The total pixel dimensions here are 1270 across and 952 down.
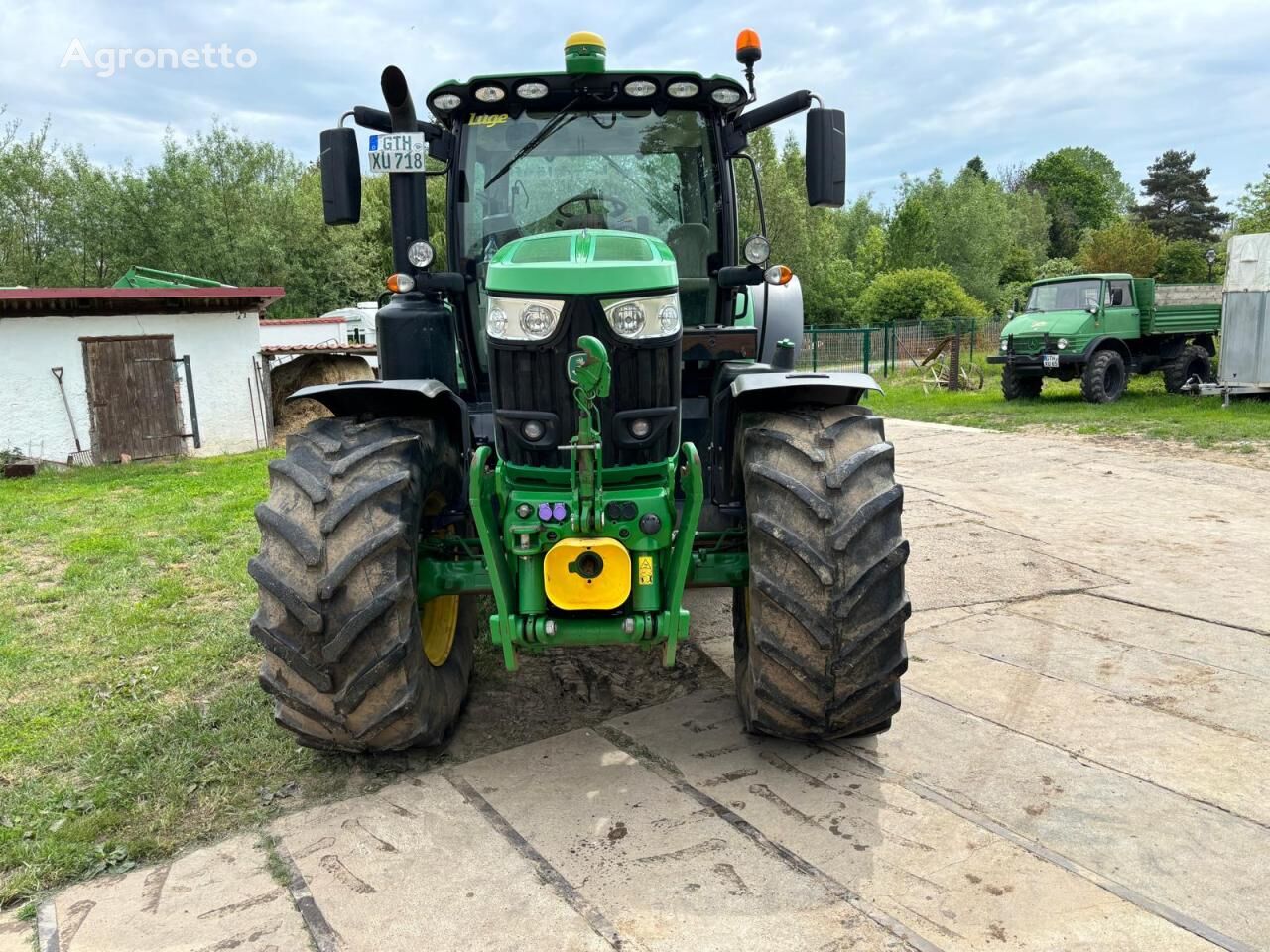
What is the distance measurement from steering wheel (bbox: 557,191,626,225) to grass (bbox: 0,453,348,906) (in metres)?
2.47

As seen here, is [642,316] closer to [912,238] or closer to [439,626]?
[439,626]

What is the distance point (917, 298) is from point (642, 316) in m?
32.6

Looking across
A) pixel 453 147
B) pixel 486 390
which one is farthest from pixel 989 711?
pixel 453 147

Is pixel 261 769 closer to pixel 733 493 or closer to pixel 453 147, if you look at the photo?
pixel 733 493

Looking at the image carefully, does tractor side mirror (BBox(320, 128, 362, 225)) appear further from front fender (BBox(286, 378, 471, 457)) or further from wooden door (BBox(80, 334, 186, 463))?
wooden door (BBox(80, 334, 186, 463))

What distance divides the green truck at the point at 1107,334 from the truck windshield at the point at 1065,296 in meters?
0.02

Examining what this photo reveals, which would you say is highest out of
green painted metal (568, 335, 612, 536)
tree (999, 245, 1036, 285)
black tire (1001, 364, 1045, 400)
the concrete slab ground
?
tree (999, 245, 1036, 285)

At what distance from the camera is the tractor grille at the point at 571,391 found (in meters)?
3.10

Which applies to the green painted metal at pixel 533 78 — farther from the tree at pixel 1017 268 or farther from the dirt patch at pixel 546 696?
the tree at pixel 1017 268

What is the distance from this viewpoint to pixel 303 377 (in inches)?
687

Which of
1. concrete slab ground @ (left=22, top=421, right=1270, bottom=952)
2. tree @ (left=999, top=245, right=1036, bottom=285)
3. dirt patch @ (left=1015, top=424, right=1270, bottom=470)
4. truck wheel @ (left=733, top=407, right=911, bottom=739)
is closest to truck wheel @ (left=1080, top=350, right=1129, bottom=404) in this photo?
dirt patch @ (left=1015, top=424, right=1270, bottom=470)

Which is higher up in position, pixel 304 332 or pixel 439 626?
pixel 304 332

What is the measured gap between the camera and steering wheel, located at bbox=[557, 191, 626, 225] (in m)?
4.27

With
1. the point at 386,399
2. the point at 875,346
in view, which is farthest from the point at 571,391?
the point at 875,346
